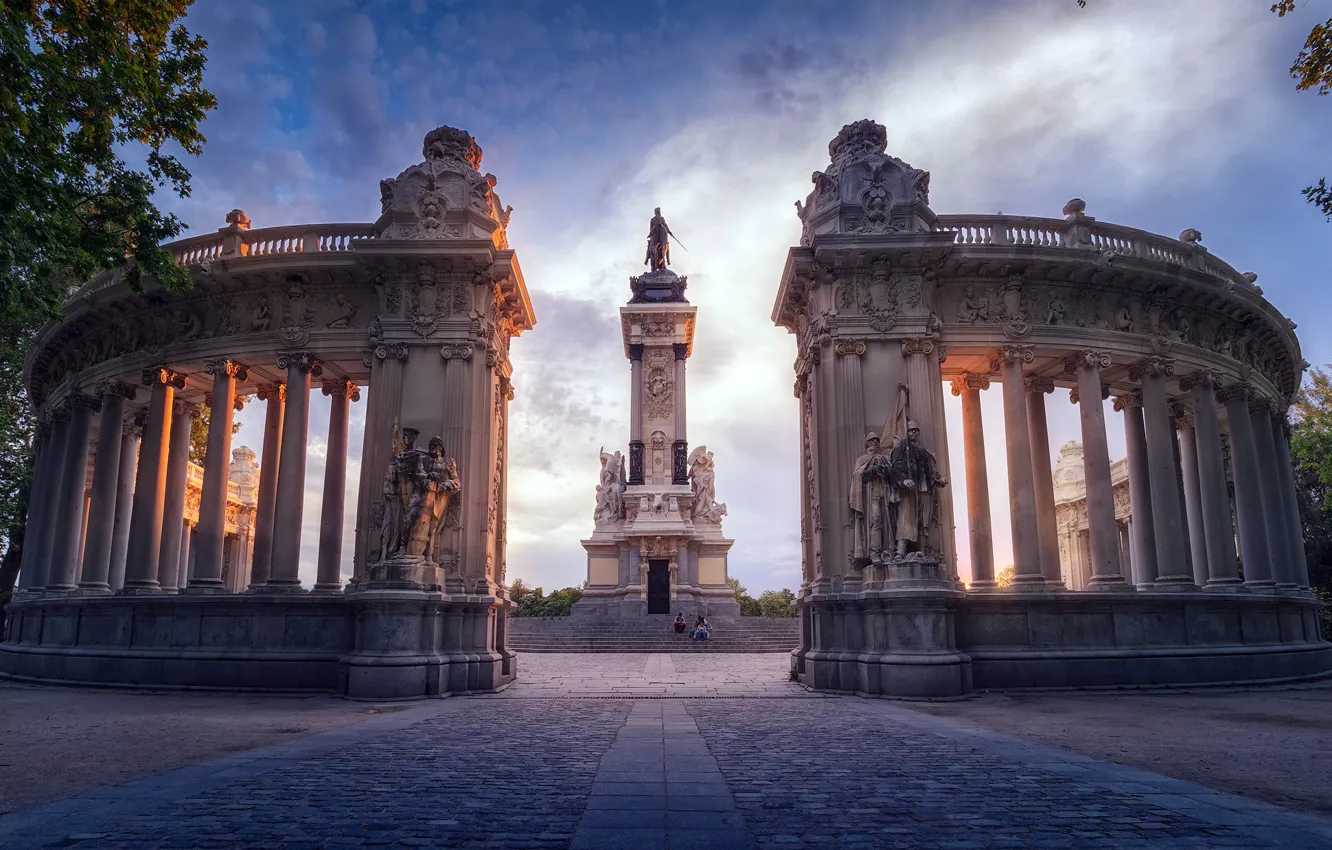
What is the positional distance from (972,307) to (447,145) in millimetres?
13351

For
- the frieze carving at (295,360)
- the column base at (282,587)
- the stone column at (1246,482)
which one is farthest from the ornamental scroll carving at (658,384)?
the column base at (282,587)

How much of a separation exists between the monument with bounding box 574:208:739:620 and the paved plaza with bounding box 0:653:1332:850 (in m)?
28.1

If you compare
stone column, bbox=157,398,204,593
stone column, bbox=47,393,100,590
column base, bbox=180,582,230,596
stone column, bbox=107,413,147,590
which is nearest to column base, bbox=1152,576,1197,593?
column base, bbox=180,582,230,596

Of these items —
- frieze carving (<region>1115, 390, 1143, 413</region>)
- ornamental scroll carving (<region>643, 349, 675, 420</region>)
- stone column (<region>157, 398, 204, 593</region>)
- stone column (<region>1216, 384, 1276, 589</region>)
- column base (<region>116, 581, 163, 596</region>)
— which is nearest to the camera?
column base (<region>116, 581, 163, 596</region>)

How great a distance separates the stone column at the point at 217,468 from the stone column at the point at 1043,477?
19704mm

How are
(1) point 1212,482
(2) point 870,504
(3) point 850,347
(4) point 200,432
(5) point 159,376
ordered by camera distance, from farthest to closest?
(4) point 200,432
(1) point 1212,482
(5) point 159,376
(3) point 850,347
(2) point 870,504

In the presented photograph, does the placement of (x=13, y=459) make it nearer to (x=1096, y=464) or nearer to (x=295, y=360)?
(x=295, y=360)

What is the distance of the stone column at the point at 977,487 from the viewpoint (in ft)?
72.1

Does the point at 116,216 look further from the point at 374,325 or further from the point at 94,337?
A: the point at 94,337

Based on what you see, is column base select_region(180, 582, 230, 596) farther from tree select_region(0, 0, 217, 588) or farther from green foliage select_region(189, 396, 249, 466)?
green foliage select_region(189, 396, 249, 466)

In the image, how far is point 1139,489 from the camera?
24203 mm

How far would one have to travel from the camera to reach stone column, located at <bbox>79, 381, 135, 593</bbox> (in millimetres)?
23062

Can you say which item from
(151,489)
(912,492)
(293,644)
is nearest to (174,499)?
(151,489)

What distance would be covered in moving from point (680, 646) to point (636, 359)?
17012 millimetres
